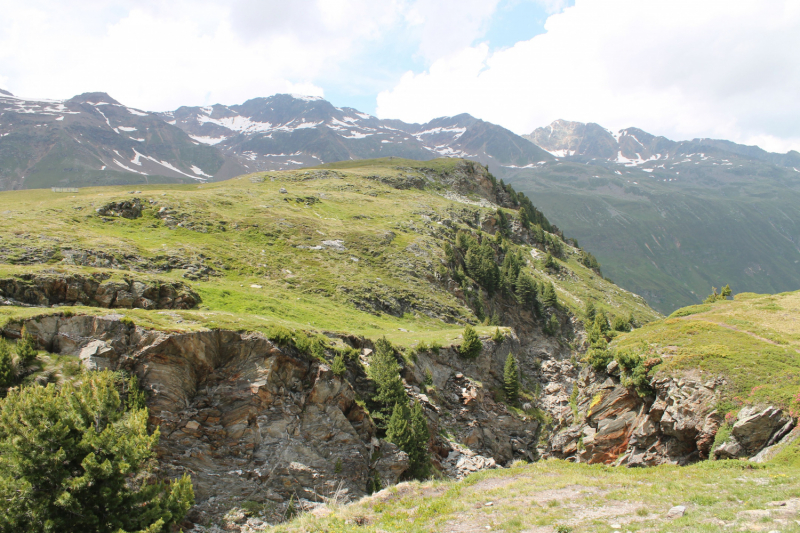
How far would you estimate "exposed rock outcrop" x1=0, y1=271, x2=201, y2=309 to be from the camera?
26.6 meters

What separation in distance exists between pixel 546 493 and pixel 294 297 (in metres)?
35.1

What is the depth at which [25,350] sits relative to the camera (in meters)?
17.9

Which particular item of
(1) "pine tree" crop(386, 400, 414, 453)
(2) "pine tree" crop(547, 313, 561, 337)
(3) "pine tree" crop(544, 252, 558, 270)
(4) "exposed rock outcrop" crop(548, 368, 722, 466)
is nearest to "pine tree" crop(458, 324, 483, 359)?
(4) "exposed rock outcrop" crop(548, 368, 722, 466)

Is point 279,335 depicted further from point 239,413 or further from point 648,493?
point 648,493

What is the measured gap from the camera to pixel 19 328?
63.9ft

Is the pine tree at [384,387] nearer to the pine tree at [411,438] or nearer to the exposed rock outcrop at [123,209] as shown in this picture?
the pine tree at [411,438]

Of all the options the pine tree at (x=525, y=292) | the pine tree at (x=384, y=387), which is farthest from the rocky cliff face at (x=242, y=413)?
the pine tree at (x=525, y=292)

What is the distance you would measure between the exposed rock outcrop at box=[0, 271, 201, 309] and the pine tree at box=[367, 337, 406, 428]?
17.3 m

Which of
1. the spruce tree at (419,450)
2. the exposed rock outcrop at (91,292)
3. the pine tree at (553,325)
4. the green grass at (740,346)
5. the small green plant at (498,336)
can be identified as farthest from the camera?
the pine tree at (553,325)

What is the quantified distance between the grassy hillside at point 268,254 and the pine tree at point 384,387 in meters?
6.37

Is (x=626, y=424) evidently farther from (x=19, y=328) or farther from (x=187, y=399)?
(x=19, y=328)

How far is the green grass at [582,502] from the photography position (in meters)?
13.9

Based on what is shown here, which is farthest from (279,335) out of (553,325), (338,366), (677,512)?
(553,325)

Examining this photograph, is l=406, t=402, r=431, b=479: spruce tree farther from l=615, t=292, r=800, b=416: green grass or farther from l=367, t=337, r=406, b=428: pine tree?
l=615, t=292, r=800, b=416: green grass
